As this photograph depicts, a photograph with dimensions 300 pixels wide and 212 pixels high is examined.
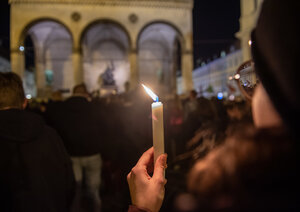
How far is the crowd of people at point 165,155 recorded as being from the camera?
54 cm

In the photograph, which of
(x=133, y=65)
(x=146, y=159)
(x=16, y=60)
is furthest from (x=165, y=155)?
(x=16, y=60)

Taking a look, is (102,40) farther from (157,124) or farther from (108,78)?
(157,124)

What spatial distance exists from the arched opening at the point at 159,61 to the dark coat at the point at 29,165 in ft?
83.4

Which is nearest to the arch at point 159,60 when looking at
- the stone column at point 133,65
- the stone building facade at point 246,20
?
the stone column at point 133,65

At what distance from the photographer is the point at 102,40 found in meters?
27.5

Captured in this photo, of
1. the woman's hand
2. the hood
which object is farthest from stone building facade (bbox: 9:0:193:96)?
the woman's hand

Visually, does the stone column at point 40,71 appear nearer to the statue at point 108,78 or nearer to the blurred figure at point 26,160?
the statue at point 108,78

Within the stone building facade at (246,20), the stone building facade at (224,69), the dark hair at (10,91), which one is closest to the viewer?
the dark hair at (10,91)

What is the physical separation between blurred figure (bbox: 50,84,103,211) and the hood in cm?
153

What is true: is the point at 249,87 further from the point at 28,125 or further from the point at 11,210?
the point at 11,210

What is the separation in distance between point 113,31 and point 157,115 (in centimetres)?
2650

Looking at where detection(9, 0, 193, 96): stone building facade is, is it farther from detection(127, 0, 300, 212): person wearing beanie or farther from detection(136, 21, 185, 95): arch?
detection(127, 0, 300, 212): person wearing beanie

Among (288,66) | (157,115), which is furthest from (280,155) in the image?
(157,115)

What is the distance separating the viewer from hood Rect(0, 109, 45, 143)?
1.88 metres
